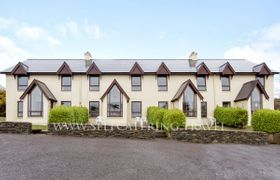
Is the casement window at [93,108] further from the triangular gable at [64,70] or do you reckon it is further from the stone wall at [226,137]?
the stone wall at [226,137]

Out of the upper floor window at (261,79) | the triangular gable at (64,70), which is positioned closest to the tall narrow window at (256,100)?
the upper floor window at (261,79)

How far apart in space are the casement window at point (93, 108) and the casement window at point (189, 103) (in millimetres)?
9883

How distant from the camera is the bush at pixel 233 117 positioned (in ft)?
65.6

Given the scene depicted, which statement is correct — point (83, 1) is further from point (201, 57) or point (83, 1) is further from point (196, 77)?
point (201, 57)

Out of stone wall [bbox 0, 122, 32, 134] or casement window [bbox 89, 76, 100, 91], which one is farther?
casement window [bbox 89, 76, 100, 91]

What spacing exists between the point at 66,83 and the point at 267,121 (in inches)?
807

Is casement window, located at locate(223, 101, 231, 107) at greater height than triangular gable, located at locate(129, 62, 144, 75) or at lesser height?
lesser

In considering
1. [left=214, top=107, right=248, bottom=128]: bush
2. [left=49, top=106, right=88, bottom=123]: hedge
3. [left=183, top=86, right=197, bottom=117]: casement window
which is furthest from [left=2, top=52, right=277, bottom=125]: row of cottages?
[left=49, top=106, right=88, bottom=123]: hedge

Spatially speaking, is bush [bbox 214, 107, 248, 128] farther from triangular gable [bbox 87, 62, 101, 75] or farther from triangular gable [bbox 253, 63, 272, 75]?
triangular gable [bbox 87, 62, 101, 75]

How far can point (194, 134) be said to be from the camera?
606 inches

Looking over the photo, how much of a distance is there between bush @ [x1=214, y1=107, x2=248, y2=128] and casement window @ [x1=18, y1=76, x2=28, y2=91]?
21.9 meters

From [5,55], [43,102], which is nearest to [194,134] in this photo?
[43,102]

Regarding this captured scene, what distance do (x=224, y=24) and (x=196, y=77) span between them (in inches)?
277

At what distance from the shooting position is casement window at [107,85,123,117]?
2308cm
